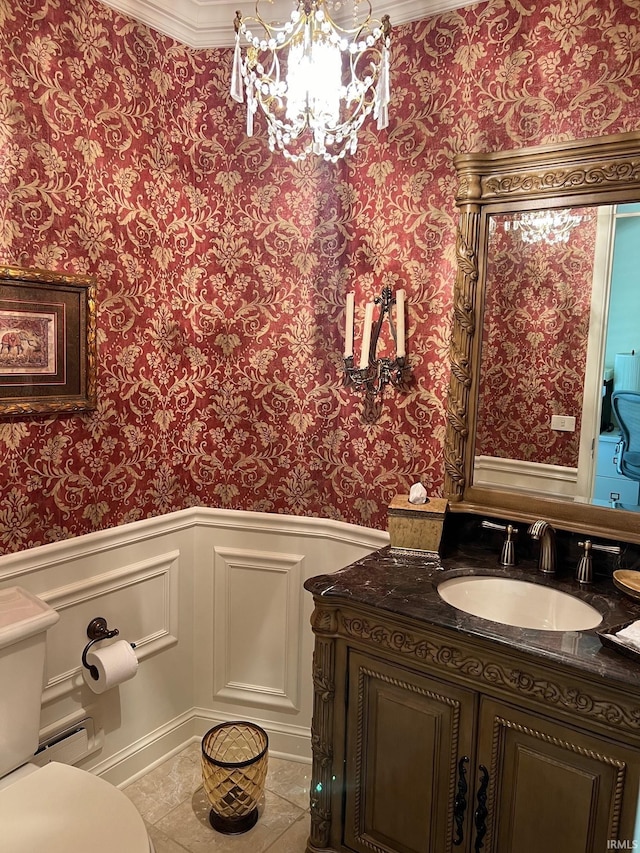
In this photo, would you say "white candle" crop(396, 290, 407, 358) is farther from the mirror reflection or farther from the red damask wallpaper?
the mirror reflection

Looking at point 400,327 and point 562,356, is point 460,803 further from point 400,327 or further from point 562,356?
point 400,327

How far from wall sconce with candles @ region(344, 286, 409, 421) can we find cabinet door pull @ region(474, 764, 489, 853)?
111cm

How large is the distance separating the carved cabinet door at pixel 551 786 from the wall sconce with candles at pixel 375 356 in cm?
103

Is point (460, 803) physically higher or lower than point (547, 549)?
lower

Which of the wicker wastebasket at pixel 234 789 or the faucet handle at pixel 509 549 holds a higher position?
the faucet handle at pixel 509 549

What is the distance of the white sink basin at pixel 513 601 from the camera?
5.61ft

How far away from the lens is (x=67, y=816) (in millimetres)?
1430

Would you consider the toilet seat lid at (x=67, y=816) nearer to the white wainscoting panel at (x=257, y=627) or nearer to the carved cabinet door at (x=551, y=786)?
the carved cabinet door at (x=551, y=786)

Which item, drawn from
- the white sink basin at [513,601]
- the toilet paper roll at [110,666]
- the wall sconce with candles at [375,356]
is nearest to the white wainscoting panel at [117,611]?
the toilet paper roll at [110,666]

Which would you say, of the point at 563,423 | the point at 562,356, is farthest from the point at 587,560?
the point at 562,356

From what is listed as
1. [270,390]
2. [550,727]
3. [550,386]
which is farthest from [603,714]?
[270,390]

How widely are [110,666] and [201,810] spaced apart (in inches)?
23.9

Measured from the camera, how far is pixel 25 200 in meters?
1.78

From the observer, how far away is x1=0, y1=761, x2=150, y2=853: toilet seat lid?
1.35 meters
